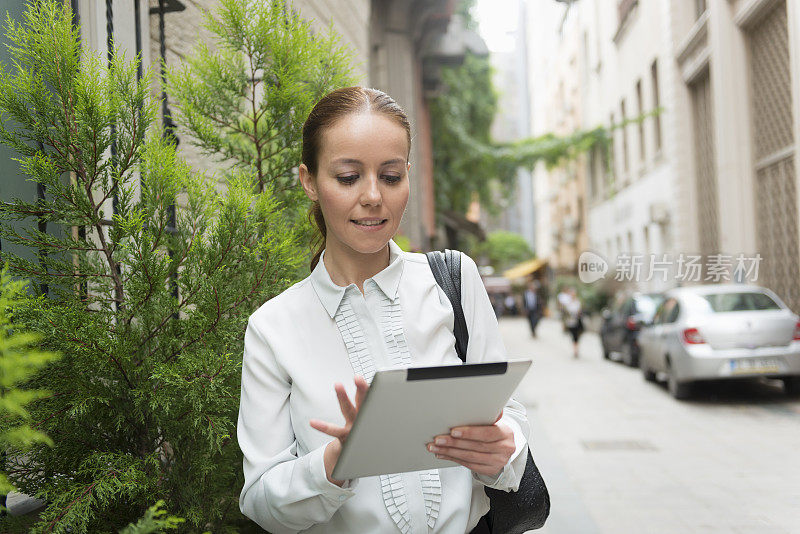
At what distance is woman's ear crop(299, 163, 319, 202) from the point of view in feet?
6.39

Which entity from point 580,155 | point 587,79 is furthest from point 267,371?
point 587,79

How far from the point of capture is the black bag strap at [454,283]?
6.19ft

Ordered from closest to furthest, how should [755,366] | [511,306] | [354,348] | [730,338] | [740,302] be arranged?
[354,348]
[755,366]
[730,338]
[740,302]
[511,306]

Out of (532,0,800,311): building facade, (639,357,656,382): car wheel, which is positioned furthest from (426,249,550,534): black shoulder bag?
(639,357,656,382): car wheel

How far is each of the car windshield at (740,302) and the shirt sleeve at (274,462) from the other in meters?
9.85

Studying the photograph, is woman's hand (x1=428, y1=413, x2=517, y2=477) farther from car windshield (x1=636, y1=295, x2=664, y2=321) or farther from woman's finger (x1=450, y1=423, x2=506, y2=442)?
car windshield (x1=636, y1=295, x2=664, y2=321)

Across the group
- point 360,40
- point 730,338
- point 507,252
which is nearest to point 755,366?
point 730,338

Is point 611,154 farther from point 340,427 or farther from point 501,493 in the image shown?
point 340,427

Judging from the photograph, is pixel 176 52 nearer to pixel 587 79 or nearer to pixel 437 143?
pixel 437 143

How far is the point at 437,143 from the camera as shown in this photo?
81.8 ft

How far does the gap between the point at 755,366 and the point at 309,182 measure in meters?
9.29

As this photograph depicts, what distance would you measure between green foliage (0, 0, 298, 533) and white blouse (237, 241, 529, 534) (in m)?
0.62

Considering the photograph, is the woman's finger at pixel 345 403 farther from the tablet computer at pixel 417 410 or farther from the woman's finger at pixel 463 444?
the woman's finger at pixel 463 444

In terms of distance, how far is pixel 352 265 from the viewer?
6.31 ft
